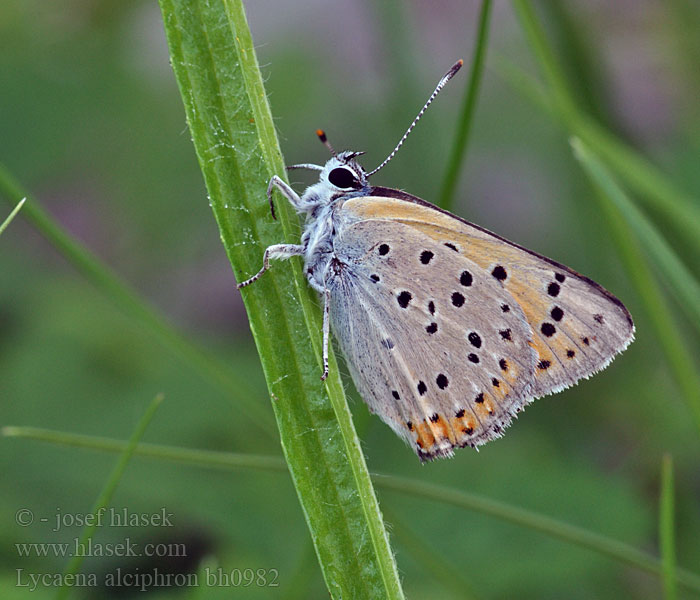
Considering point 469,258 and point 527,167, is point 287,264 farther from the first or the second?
point 527,167

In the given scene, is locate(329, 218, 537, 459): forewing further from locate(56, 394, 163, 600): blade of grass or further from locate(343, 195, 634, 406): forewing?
locate(56, 394, 163, 600): blade of grass

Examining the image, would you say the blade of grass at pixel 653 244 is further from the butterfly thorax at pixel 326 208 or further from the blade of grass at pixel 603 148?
the butterfly thorax at pixel 326 208

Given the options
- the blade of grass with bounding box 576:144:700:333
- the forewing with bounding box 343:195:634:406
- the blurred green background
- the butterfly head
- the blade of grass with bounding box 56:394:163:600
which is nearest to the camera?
the blade of grass with bounding box 56:394:163:600

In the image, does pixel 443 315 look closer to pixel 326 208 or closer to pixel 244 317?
pixel 326 208

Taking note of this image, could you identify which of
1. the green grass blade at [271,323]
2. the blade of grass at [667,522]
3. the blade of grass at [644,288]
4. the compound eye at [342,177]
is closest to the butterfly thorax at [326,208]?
the compound eye at [342,177]

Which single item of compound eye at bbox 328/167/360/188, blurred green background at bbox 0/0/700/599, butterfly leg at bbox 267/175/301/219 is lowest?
blurred green background at bbox 0/0/700/599

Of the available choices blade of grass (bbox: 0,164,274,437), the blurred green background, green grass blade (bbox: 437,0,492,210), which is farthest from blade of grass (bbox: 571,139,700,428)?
blade of grass (bbox: 0,164,274,437)

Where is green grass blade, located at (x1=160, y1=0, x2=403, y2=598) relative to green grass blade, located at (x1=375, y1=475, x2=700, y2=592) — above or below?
above

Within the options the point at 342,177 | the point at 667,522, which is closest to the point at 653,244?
the point at 667,522
